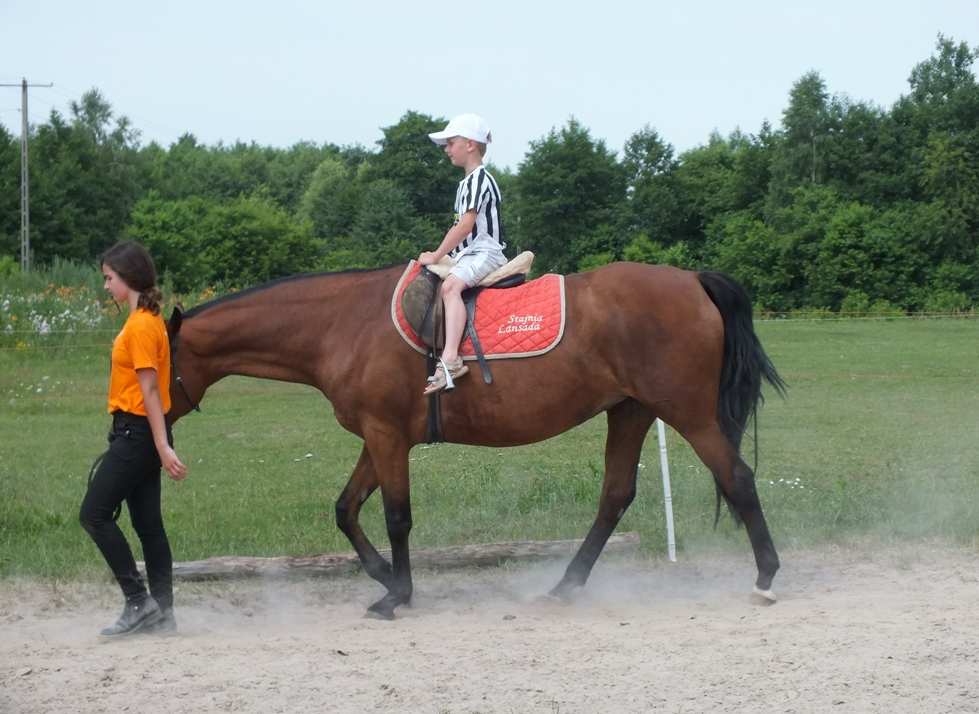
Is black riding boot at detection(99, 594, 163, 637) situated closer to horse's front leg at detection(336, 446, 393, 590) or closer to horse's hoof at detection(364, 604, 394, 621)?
horse's hoof at detection(364, 604, 394, 621)

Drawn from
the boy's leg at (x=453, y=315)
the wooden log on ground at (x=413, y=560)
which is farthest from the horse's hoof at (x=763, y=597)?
the boy's leg at (x=453, y=315)

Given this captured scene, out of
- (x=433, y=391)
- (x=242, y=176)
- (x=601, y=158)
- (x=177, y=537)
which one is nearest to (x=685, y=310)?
(x=433, y=391)

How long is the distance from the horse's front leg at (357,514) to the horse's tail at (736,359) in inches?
79.8

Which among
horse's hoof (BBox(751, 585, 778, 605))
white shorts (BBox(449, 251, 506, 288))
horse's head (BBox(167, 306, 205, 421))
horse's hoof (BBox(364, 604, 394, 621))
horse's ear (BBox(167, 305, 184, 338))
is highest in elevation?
white shorts (BBox(449, 251, 506, 288))

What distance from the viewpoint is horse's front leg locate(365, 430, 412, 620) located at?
6.51 meters

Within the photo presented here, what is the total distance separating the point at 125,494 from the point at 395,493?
58.4 inches

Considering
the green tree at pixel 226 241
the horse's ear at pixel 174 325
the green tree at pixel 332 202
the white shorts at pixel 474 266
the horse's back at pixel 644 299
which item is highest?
the green tree at pixel 332 202

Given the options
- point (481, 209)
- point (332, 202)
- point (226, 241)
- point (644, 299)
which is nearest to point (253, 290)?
point (481, 209)

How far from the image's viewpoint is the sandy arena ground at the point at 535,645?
4.75 m

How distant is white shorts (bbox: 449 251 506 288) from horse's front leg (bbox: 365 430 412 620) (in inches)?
38.4

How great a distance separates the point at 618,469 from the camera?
23.2ft

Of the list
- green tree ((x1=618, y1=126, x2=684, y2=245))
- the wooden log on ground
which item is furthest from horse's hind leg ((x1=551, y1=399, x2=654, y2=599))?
green tree ((x1=618, y1=126, x2=684, y2=245))

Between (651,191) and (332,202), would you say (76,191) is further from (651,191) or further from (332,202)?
(651,191)

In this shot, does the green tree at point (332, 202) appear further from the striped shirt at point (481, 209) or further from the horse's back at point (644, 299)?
the horse's back at point (644, 299)
